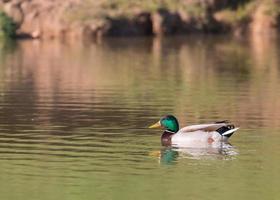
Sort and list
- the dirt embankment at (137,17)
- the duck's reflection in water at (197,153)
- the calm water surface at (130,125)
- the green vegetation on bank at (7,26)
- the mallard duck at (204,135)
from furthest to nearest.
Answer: the dirt embankment at (137,17) < the green vegetation on bank at (7,26) < the mallard duck at (204,135) < the duck's reflection in water at (197,153) < the calm water surface at (130,125)

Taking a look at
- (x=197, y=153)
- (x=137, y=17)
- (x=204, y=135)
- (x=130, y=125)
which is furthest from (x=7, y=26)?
(x=197, y=153)

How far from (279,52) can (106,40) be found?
38.5 ft

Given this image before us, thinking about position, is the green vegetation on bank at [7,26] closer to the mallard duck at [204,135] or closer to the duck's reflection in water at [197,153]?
the mallard duck at [204,135]

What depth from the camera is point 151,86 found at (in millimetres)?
28953

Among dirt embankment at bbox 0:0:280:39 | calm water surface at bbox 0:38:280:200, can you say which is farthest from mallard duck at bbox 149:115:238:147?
Result: dirt embankment at bbox 0:0:280:39

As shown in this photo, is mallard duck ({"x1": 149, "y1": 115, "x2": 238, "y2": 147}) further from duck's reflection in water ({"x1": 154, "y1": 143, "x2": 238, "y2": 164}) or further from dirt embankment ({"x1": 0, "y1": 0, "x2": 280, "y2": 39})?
dirt embankment ({"x1": 0, "y1": 0, "x2": 280, "y2": 39})

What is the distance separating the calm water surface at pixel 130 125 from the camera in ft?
47.9

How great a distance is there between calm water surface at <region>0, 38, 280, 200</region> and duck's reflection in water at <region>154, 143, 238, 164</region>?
2 cm

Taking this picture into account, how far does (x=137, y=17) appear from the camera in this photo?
59.4 metres

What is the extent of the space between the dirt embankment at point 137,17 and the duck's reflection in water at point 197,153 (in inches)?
1550

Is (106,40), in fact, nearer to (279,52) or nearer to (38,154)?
(279,52)

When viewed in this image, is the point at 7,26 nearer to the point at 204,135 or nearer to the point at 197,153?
the point at 204,135

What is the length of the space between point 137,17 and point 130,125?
39.1 metres

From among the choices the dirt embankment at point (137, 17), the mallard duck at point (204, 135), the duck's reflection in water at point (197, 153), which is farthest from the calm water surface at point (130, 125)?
the dirt embankment at point (137, 17)
